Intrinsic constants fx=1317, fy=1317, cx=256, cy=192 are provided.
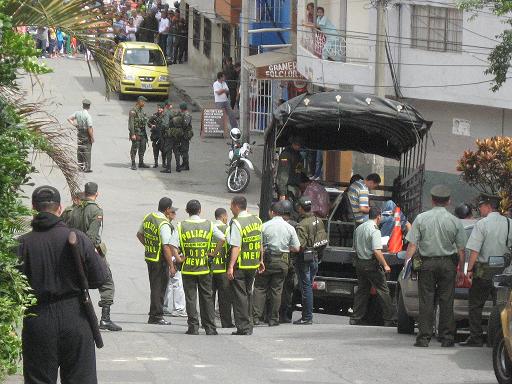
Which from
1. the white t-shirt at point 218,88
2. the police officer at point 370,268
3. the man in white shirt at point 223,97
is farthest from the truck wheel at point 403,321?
the white t-shirt at point 218,88

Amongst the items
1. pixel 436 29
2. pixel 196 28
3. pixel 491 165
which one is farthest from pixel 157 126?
pixel 196 28

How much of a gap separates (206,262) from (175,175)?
17.0m

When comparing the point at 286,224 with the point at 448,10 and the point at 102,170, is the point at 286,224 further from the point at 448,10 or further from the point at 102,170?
the point at 102,170

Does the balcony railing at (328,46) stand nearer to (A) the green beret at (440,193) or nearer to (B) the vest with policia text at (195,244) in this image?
(B) the vest with policia text at (195,244)

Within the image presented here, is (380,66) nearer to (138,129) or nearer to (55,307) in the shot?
(138,129)

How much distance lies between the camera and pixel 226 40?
Answer: 1794 inches

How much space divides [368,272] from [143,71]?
2619 centimetres

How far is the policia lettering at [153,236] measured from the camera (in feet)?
53.5

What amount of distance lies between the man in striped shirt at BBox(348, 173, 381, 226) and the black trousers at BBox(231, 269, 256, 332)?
314 centimetres

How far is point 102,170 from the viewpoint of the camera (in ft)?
106

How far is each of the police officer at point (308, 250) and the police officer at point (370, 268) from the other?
51 centimetres

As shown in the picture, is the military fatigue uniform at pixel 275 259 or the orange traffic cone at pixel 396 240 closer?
the military fatigue uniform at pixel 275 259

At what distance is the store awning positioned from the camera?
33438 mm

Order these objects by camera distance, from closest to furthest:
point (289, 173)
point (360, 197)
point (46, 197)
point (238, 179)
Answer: point (46, 197) < point (360, 197) < point (289, 173) < point (238, 179)
